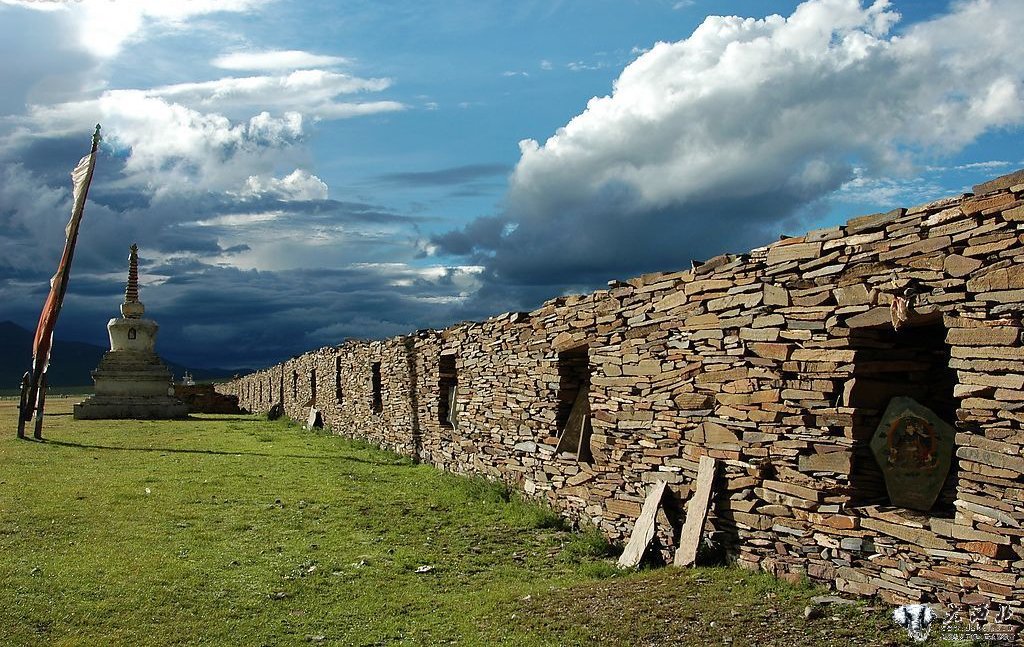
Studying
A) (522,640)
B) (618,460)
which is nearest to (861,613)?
(522,640)

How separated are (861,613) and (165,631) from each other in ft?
19.6

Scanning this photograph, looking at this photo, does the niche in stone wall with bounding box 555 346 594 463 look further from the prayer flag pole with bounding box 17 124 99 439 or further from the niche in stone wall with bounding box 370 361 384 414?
the prayer flag pole with bounding box 17 124 99 439

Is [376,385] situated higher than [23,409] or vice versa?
[376,385]

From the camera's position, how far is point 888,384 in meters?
7.65

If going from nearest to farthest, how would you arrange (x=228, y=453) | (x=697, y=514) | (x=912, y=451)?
(x=912, y=451) < (x=697, y=514) < (x=228, y=453)

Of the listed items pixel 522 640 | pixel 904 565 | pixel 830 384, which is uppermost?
pixel 830 384

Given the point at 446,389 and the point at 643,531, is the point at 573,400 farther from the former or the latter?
the point at 446,389

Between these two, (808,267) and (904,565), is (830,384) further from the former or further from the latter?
(904,565)

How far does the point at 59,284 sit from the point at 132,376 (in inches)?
370

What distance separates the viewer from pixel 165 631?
23.9ft

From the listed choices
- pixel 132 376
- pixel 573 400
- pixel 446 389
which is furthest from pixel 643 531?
pixel 132 376

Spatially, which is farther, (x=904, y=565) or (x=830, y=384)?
(x=830, y=384)

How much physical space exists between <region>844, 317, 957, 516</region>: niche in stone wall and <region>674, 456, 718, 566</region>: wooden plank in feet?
5.19

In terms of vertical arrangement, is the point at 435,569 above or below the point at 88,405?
below
